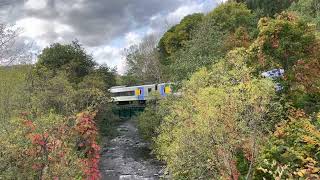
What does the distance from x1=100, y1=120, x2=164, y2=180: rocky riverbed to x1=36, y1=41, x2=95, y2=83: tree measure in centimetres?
773

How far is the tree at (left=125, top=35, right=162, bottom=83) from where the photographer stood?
2041 inches

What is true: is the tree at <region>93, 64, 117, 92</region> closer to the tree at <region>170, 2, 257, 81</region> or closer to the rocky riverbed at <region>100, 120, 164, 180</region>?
the rocky riverbed at <region>100, 120, 164, 180</region>

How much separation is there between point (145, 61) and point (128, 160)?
1001 inches

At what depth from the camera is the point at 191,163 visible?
13484 millimetres

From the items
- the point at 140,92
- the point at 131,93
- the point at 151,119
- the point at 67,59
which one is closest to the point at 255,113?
the point at 151,119

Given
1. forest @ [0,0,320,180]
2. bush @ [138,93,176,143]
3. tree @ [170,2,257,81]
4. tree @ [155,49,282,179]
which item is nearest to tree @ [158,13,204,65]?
bush @ [138,93,176,143]

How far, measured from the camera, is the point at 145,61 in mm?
54250

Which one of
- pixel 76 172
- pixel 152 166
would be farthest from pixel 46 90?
pixel 76 172

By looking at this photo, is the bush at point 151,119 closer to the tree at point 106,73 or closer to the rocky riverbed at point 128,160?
the rocky riverbed at point 128,160

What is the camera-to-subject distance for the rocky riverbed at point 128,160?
84.4ft

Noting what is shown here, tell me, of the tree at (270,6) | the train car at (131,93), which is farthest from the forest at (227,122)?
the train car at (131,93)

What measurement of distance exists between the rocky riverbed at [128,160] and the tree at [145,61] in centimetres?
1218

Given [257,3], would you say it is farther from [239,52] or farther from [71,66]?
[239,52]

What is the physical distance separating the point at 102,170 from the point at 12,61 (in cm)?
1370
